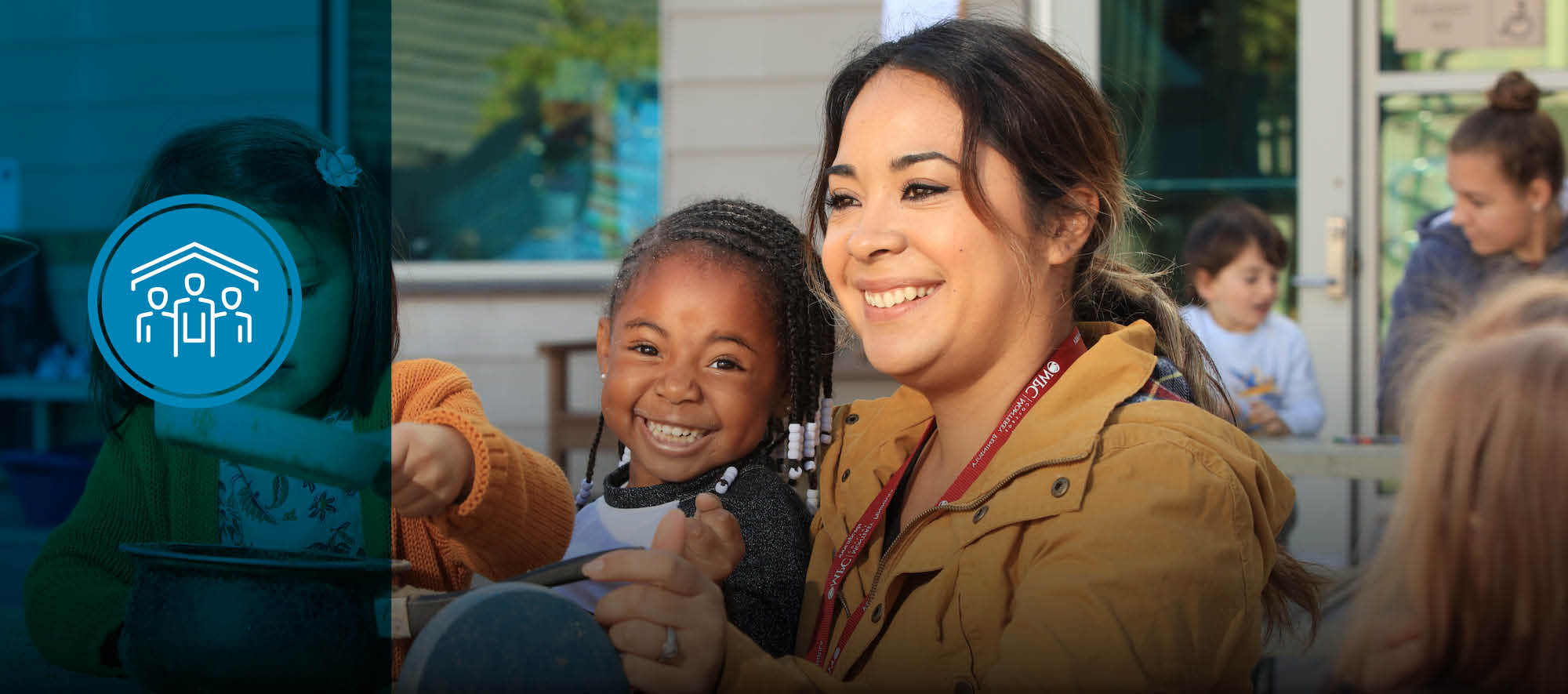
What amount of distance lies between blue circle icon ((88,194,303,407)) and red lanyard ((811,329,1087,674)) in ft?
2.28

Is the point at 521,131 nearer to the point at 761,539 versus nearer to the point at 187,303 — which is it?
the point at 761,539

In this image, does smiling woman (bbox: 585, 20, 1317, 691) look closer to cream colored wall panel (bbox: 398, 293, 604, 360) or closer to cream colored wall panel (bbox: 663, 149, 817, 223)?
cream colored wall panel (bbox: 663, 149, 817, 223)

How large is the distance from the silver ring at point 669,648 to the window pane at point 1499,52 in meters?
4.27

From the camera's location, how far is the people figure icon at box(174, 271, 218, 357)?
1105 mm

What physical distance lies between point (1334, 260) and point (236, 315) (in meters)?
4.34

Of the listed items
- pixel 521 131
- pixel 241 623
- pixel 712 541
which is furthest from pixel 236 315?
pixel 521 131

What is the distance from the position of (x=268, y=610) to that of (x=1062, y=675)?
2.13 ft

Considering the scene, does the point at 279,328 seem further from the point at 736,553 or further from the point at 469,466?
the point at 736,553

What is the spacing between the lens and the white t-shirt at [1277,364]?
4.25m

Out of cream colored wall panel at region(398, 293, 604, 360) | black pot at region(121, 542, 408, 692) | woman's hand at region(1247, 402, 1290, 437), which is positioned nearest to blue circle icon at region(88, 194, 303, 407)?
black pot at region(121, 542, 408, 692)

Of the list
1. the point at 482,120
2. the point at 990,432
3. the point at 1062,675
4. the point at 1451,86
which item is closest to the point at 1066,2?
the point at 1451,86

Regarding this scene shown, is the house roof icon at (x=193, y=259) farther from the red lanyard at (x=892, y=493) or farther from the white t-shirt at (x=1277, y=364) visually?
the white t-shirt at (x=1277, y=364)

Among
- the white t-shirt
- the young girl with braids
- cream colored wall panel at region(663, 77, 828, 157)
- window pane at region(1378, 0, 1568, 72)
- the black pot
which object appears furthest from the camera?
cream colored wall panel at region(663, 77, 828, 157)

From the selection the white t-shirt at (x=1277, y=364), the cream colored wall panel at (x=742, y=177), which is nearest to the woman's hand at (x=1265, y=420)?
the white t-shirt at (x=1277, y=364)
